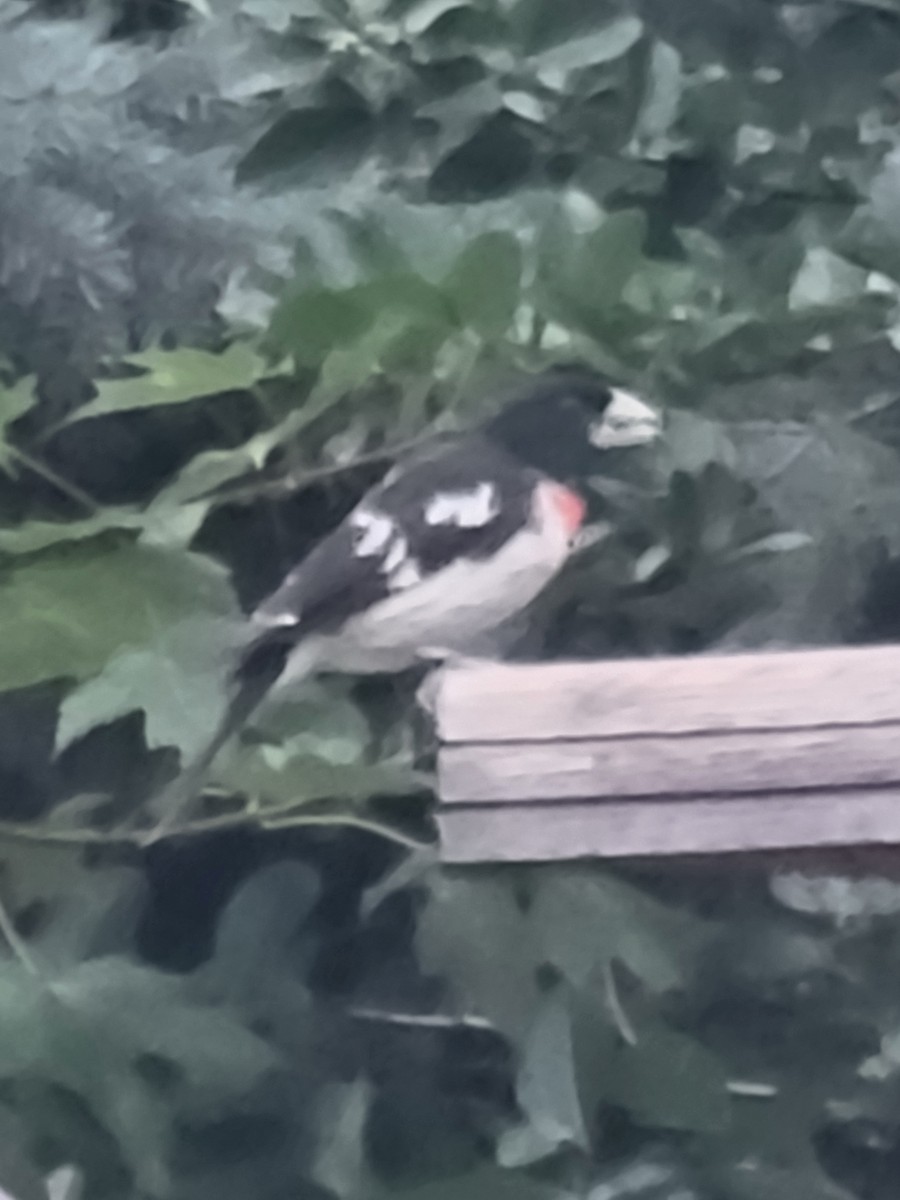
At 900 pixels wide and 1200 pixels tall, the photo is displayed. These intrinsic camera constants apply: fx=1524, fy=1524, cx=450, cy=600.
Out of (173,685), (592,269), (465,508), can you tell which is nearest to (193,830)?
(173,685)

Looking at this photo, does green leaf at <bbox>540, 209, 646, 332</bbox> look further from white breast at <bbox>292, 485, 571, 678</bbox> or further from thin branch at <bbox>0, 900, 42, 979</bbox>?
thin branch at <bbox>0, 900, 42, 979</bbox>

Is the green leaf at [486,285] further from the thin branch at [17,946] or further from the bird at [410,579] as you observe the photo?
the thin branch at [17,946]

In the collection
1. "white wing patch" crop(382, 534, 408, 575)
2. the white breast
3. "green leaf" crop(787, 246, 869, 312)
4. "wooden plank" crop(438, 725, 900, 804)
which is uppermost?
"green leaf" crop(787, 246, 869, 312)

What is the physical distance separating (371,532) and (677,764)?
0.51ft

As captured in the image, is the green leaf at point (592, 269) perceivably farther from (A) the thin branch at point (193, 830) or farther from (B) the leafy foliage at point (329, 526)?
(A) the thin branch at point (193, 830)

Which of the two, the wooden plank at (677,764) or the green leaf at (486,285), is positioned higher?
the green leaf at (486,285)

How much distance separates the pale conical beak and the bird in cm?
2

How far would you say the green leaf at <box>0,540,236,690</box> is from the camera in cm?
62

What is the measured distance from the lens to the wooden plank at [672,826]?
0.61m

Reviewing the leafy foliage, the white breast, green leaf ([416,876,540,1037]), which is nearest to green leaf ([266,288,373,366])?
the leafy foliage

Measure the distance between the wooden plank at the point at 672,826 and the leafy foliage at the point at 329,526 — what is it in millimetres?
18

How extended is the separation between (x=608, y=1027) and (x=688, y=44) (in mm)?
417

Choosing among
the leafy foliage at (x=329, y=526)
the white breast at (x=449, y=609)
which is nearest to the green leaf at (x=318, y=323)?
the leafy foliage at (x=329, y=526)

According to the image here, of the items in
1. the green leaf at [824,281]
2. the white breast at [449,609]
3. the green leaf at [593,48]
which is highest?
the green leaf at [593,48]
